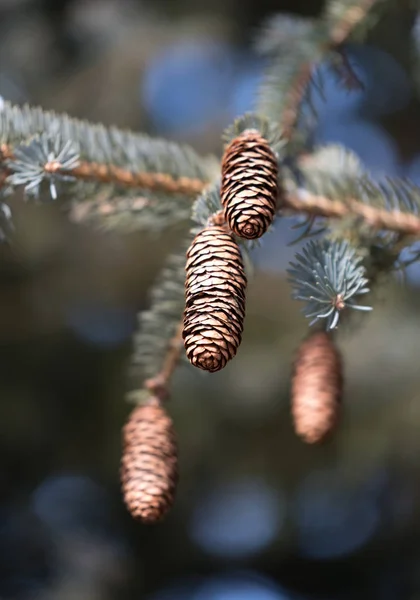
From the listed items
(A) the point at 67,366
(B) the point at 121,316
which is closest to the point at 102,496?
(A) the point at 67,366

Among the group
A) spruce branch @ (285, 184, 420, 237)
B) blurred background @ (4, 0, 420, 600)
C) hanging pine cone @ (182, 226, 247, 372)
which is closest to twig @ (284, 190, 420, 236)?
spruce branch @ (285, 184, 420, 237)

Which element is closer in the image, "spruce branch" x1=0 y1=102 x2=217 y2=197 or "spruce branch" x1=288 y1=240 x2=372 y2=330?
"spruce branch" x1=288 y1=240 x2=372 y2=330

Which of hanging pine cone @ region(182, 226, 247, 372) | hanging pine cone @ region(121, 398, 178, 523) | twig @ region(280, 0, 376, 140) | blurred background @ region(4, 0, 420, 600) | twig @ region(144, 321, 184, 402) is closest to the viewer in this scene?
hanging pine cone @ region(182, 226, 247, 372)

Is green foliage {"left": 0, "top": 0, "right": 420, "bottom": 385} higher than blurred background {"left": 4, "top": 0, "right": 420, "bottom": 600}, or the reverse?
blurred background {"left": 4, "top": 0, "right": 420, "bottom": 600}

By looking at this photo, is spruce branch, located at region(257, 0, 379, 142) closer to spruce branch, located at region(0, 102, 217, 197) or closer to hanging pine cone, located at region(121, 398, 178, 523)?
spruce branch, located at region(0, 102, 217, 197)

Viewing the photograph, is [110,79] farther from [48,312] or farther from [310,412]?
[310,412]

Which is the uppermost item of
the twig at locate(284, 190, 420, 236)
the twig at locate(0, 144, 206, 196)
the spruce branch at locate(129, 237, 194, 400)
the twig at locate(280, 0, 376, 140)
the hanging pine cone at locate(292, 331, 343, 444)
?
the twig at locate(280, 0, 376, 140)

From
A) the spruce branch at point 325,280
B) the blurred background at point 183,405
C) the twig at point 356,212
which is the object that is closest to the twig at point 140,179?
the twig at point 356,212
